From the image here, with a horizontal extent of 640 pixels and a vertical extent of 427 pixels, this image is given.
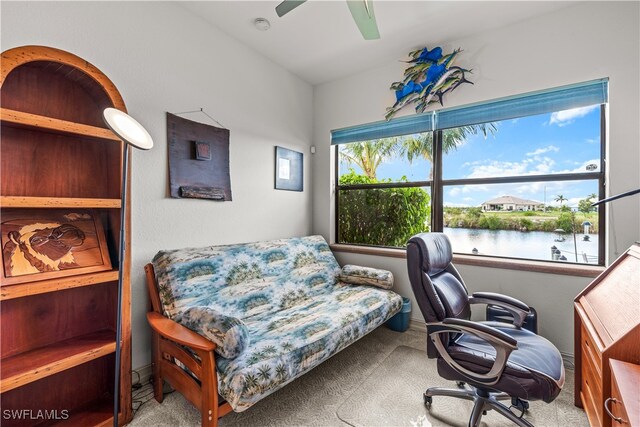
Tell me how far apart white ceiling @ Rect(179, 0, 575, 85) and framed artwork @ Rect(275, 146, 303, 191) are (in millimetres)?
966

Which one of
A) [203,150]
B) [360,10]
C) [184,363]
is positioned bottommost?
[184,363]

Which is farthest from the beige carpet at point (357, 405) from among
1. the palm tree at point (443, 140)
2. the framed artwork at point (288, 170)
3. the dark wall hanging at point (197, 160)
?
the palm tree at point (443, 140)

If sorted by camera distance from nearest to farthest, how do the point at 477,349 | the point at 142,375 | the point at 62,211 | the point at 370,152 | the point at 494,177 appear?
the point at 477,349
the point at 62,211
the point at 142,375
the point at 494,177
the point at 370,152

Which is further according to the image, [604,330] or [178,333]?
[178,333]

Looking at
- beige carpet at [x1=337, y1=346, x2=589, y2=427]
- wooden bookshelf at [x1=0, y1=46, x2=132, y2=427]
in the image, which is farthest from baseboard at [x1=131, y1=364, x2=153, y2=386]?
beige carpet at [x1=337, y1=346, x2=589, y2=427]

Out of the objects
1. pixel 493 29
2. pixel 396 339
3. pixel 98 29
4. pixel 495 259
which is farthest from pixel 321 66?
pixel 396 339

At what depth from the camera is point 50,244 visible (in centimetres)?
157

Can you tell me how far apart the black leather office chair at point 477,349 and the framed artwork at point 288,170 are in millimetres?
1801

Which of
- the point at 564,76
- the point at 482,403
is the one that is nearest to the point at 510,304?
the point at 482,403

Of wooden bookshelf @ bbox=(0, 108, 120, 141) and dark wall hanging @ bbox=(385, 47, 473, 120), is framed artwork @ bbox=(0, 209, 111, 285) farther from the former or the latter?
dark wall hanging @ bbox=(385, 47, 473, 120)

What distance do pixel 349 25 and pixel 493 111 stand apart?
146 cm

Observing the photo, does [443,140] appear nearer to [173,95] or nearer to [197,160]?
[197,160]

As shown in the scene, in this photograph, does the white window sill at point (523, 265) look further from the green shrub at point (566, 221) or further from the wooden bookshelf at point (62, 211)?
the wooden bookshelf at point (62, 211)

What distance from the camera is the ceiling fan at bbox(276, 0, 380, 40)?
5.49 ft
